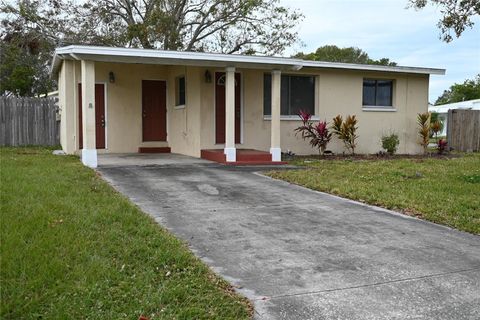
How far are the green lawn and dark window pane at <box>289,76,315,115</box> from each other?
101 inches

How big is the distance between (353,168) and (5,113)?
12.1 meters

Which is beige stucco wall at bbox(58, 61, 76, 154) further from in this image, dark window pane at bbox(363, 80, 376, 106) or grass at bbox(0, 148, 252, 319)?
dark window pane at bbox(363, 80, 376, 106)

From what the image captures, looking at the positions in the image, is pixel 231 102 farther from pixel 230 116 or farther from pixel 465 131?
pixel 465 131

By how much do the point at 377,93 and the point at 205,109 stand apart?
6.07m

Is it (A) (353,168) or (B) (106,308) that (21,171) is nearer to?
(B) (106,308)

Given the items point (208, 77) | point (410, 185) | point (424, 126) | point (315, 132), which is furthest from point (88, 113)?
point (424, 126)

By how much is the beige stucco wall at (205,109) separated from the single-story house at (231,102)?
0.03 meters

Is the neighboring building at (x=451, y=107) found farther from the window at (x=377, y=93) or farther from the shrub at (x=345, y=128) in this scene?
the shrub at (x=345, y=128)

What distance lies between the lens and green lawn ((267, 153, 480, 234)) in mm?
6324

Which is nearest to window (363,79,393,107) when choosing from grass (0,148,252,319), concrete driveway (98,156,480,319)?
concrete driveway (98,156,480,319)

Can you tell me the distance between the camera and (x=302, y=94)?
14266 mm

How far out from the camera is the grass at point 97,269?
3066mm

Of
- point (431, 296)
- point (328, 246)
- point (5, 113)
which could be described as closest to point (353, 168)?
A: point (328, 246)

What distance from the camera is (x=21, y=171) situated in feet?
27.1
